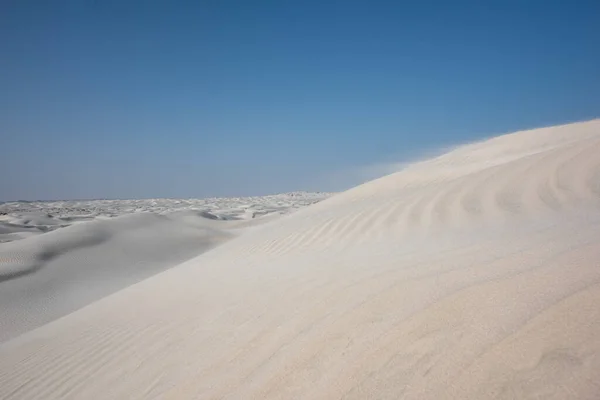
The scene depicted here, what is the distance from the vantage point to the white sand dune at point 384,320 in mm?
1450

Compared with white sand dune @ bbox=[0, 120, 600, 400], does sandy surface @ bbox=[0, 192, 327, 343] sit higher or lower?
lower

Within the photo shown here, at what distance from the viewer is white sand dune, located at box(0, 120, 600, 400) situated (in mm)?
1450

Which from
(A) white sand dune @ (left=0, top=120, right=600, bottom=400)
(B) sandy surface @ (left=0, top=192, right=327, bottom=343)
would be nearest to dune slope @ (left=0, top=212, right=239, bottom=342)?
(B) sandy surface @ (left=0, top=192, right=327, bottom=343)

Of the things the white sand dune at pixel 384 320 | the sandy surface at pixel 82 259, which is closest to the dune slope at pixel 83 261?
the sandy surface at pixel 82 259

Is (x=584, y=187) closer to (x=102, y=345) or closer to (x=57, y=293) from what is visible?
(x=102, y=345)

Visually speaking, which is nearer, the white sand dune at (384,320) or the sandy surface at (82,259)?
the white sand dune at (384,320)

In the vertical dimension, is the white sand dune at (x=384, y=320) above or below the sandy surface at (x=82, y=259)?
above

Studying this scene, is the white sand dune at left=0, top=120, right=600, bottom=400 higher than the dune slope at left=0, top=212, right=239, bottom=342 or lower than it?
higher

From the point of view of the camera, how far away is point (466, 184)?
548cm

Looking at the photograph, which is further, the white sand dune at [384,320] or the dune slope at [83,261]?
the dune slope at [83,261]

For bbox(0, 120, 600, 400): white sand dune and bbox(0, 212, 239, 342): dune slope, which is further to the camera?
bbox(0, 212, 239, 342): dune slope

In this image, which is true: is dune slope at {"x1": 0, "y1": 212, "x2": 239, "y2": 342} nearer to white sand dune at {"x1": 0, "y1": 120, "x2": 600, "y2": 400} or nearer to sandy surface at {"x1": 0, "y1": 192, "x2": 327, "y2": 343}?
sandy surface at {"x1": 0, "y1": 192, "x2": 327, "y2": 343}

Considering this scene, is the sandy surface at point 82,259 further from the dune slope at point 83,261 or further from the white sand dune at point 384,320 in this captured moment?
the white sand dune at point 384,320

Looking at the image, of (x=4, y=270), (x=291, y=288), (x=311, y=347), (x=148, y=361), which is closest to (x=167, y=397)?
(x=148, y=361)
